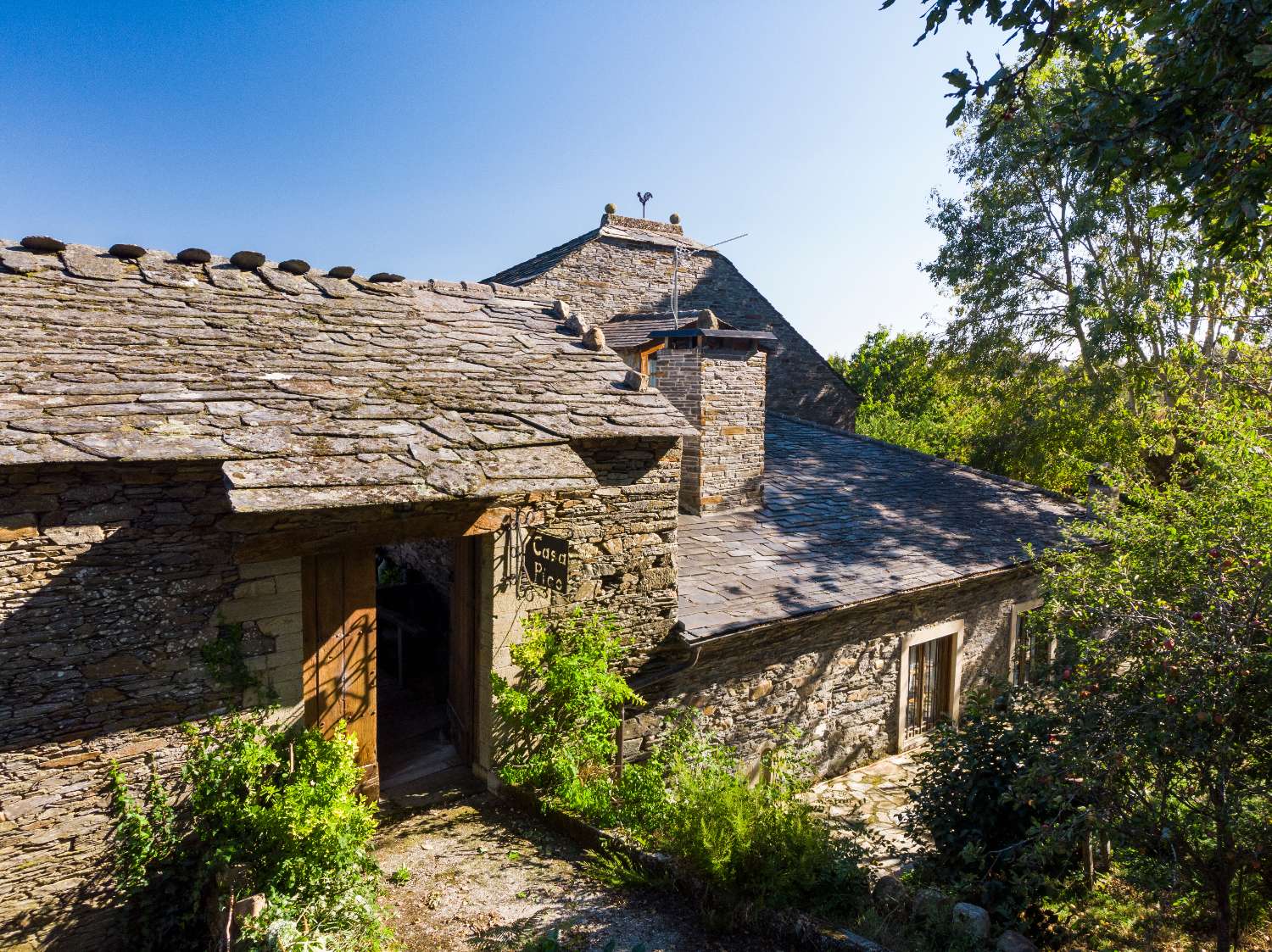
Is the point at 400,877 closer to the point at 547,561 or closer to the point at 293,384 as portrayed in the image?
the point at 547,561

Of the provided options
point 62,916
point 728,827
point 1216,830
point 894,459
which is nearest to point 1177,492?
point 1216,830

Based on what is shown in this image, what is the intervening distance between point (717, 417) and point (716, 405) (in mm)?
158

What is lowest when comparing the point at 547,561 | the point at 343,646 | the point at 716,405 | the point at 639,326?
the point at 343,646

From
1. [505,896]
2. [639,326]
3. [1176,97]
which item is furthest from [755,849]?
[639,326]

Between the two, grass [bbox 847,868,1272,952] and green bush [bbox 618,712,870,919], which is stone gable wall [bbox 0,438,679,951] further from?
grass [bbox 847,868,1272,952]

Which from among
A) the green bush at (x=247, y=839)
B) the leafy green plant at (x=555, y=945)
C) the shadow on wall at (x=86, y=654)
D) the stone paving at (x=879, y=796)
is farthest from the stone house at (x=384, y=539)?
the leafy green plant at (x=555, y=945)

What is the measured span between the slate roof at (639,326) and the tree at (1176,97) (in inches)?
201

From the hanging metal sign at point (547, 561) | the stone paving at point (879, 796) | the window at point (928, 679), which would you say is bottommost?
the stone paving at point (879, 796)

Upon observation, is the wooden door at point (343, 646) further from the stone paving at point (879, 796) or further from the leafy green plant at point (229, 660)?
the stone paving at point (879, 796)

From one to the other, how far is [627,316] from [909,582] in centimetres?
609

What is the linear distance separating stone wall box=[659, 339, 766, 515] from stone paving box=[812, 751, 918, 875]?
144 inches

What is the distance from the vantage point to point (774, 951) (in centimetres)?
470

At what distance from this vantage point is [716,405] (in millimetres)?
9766

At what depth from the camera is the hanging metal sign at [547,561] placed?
591 cm
